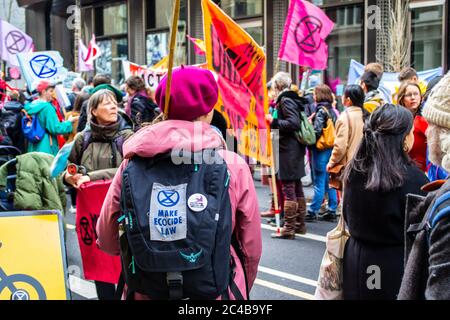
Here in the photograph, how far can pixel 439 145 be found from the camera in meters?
2.14

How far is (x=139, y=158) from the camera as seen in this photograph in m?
2.43

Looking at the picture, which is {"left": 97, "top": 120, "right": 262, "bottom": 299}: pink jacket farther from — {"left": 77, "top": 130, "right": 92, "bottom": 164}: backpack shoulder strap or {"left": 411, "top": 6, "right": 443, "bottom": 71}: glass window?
{"left": 411, "top": 6, "right": 443, "bottom": 71}: glass window

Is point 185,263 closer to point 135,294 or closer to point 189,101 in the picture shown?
point 135,294

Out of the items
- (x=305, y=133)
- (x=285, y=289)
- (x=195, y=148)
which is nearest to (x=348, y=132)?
(x=305, y=133)

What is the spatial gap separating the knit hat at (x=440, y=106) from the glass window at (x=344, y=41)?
43.9 ft

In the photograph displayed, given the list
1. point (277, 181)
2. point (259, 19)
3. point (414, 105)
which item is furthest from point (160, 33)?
point (414, 105)

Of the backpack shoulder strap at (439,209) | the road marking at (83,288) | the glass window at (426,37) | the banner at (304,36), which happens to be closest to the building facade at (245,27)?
the glass window at (426,37)

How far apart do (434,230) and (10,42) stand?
43.7ft

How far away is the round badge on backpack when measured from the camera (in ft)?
7.66

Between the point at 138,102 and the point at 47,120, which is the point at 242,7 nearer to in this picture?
the point at 138,102

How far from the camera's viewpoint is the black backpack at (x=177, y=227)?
90.6 inches

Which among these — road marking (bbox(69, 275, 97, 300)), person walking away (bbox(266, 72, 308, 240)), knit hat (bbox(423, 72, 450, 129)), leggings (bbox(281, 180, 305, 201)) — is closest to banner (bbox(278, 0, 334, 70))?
person walking away (bbox(266, 72, 308, 240))

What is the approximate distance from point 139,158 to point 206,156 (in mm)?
276

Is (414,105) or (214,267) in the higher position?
(414,105)
